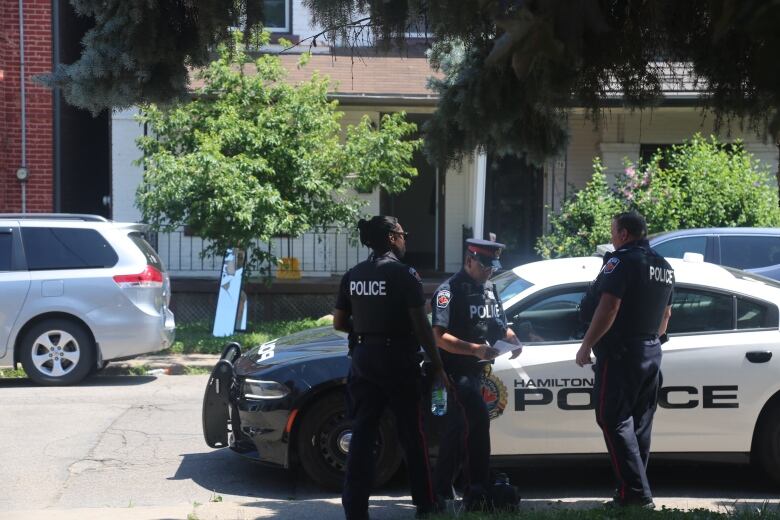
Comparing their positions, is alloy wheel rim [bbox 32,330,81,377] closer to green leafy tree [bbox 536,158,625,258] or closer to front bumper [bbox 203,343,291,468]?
front bumper [bbox 203,343,291,468]

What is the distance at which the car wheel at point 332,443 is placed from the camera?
636 cm

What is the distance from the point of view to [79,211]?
730 inches

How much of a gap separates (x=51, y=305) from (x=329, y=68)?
7.71 m

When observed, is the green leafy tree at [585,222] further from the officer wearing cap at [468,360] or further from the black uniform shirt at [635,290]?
the officer wearing cap at [468,360]

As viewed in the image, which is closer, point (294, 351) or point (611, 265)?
point (611, 265)

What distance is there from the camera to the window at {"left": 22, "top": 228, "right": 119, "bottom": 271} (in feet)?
35.2

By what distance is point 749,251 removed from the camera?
11.3 m

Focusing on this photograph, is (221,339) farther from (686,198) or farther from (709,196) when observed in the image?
(709,196)

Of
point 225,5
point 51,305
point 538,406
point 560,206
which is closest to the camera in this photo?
point 225,5

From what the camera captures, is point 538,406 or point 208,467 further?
point 208,467

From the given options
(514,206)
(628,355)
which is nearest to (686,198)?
(514,206)

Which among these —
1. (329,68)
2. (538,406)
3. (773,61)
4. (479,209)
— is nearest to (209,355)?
(479,209)

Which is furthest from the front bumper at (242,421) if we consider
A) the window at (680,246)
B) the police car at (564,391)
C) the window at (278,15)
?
the window at (278,15)

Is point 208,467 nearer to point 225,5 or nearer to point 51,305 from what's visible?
point 225,5
